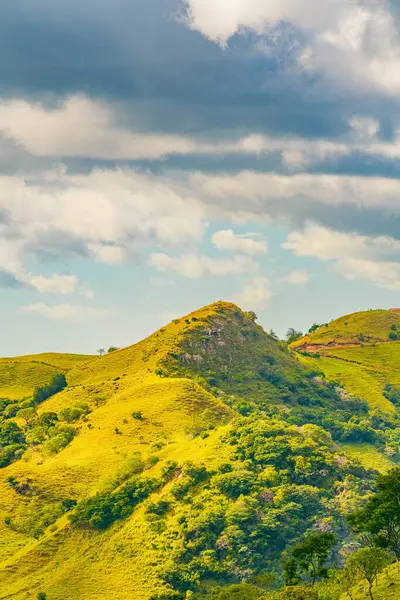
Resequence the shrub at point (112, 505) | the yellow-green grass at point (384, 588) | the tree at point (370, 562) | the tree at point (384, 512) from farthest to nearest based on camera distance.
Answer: the shrub at point (112, 505)
the yellow-green grass at point (384, 588)
the tree at point (384, 512)
the tree at point (370, 562)

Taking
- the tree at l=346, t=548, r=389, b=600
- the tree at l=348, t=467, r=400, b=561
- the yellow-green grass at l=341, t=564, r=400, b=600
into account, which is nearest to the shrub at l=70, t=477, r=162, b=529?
the yellow-green grass at l=341, t=564, r=400, b=600

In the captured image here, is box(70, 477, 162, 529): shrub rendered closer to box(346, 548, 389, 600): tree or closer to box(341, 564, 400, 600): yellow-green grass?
box(341, 564, 400, 600): yellow-green grass

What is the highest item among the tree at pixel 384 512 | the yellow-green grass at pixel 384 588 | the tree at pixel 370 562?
the tree at pixel 384 512

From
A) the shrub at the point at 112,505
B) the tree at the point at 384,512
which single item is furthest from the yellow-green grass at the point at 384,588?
the shrub at the point at 112,505

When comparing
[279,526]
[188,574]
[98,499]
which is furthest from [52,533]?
[279,526]

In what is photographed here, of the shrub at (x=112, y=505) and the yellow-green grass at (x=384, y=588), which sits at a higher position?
the shrub at (x=112, y=505)

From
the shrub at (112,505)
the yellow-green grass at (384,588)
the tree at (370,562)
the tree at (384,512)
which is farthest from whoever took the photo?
the shrub at (112,505)

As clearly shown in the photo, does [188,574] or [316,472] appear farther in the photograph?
[316,472]

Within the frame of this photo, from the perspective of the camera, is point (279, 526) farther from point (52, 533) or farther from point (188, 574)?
point (52, 533)

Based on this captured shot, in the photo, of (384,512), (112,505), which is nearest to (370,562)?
(384,512)

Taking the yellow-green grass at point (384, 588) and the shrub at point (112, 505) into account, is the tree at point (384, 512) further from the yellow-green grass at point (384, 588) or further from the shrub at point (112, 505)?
the shrub at point (112, 505)

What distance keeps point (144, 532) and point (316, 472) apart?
45.2 m

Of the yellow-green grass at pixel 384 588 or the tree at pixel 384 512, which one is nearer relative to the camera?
the tree at pixel 384 512

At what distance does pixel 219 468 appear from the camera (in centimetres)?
19262
